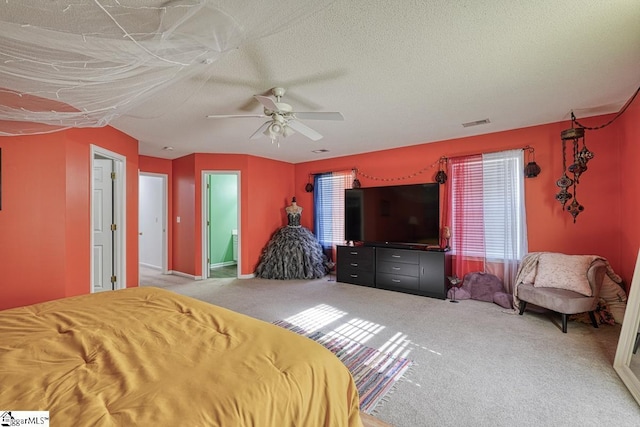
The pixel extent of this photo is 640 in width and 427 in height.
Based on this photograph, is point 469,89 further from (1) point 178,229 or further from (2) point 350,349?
(1) point 178,229

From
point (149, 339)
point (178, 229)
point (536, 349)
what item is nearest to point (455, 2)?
point (149, 339)

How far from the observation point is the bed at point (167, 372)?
816 mm

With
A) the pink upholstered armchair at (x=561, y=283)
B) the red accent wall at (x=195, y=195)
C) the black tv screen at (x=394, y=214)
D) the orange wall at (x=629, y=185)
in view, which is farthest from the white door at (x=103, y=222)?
the orange wall at (x=629, y=185)

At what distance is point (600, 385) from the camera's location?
77.0 inches

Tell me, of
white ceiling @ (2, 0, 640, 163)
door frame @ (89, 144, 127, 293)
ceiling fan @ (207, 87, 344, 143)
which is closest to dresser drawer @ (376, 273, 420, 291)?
white ceiling @ (2, 0, 640, 163)

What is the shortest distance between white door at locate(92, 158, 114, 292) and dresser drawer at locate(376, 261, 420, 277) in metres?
3.89

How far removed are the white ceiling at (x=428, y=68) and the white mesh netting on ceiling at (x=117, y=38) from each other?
0.53 metres

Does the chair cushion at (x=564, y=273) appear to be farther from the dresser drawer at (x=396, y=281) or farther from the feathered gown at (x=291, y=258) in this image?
the feathered gown at (x=291, y=258)

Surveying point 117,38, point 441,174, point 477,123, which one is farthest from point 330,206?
point 117,38

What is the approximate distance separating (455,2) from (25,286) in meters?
4.04

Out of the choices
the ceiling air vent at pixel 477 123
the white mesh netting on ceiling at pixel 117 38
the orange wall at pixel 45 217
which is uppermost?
the ceiling air vent at pixel 477 123

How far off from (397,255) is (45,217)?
424 centimetres

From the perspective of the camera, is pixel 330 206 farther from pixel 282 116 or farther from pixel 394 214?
pixel 282 116

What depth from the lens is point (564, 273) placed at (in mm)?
3035
